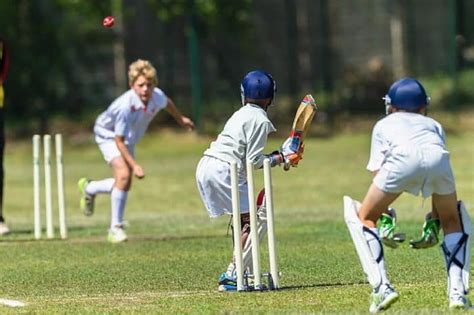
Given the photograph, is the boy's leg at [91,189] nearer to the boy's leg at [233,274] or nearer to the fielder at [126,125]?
the fielder at [126,125]

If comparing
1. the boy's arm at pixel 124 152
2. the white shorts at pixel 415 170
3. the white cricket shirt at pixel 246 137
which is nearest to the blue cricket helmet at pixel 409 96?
the white shorts at pixel 415 170

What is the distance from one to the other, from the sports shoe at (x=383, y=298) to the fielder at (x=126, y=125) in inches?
221

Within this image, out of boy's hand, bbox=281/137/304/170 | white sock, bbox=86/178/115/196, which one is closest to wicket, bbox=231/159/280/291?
boy's hand, bbox=281/137/304/170

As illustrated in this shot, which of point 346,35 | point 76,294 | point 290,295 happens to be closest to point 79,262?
point 76,294

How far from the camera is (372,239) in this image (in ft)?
25.0

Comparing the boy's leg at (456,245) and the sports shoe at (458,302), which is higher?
the boy's leg at (456,245)

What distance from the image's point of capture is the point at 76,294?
9156 mm

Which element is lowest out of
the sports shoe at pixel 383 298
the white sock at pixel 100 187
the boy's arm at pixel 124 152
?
the sports shoe at pixel 383 298

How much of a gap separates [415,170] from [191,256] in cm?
444

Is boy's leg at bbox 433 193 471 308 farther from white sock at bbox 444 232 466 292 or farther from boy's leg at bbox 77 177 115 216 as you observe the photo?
boy's leg at bbox 77 177 115 216

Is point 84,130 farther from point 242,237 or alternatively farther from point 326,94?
point 242,237

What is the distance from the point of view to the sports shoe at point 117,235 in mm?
13011

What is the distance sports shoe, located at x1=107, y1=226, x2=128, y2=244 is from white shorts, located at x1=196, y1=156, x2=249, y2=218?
383 centimetres

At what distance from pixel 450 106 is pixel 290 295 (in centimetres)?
1790
